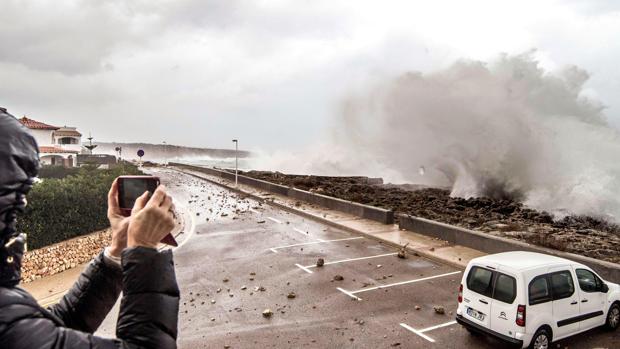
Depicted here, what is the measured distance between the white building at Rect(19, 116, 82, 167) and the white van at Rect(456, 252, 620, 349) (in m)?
36.6

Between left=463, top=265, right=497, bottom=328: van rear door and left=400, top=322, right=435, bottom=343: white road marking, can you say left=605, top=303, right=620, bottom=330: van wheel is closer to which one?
left=463, top=265, right=497, bottom=328: van rear door

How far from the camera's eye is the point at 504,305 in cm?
750

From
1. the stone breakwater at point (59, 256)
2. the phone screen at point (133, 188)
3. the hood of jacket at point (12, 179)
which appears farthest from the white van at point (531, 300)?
the stone breakwater at point (59, 256)

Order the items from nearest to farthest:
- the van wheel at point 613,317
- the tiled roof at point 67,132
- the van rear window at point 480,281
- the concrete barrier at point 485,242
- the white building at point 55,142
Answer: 1. the van rear window at point 480,281
2. the van wheel at point 613,317
3. the concrete barrier at point 485,242
4. the white building at point 55,142
5. the tiled roof at point 67,132

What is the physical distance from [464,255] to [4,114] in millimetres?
13794

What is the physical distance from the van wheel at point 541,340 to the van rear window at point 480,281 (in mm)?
983

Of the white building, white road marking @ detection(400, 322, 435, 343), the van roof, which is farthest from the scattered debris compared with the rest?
the white building

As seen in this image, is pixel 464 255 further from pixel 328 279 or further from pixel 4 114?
pixel 4 114

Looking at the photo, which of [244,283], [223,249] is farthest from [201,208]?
[244,283]

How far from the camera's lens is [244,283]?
11.2 meters

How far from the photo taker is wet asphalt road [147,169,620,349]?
8.05 meters

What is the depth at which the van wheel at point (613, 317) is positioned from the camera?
855cm

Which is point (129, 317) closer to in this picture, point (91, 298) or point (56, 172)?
point (91, 298)

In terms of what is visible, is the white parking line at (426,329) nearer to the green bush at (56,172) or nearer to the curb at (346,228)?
the curb at (346,228)
